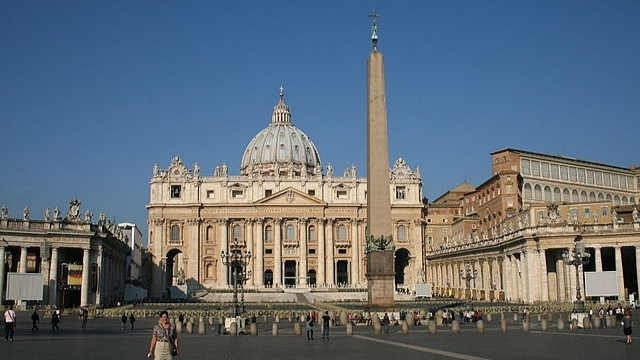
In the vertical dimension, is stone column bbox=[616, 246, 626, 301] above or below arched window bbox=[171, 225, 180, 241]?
below

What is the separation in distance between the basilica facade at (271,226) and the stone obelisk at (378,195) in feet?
184


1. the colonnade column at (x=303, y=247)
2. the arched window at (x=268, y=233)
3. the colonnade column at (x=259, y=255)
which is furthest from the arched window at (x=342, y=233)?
the colonnade column at (x=259, y=255)

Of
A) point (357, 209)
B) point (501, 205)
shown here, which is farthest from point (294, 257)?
point (501, 205)

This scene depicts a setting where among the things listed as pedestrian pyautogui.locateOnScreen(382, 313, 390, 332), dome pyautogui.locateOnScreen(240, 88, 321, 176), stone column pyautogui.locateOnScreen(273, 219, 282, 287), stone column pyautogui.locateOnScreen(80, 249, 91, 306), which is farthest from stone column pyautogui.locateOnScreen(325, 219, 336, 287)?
pedestrian pyautogui.locateOnScreen(382, 313, 390, 332)

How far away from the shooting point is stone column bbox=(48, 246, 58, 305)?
48.0 meters

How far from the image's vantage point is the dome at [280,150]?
385 feet

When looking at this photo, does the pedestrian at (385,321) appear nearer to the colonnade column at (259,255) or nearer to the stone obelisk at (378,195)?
the stone obelisk at (378,195)

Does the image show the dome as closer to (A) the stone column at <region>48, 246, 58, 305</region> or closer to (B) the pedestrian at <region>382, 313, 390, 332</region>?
(A) the stone column at <region>48, 246, 58, 305</region>

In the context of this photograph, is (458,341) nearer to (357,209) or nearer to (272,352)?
(272,352)

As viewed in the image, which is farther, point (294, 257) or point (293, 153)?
point (293, 153)

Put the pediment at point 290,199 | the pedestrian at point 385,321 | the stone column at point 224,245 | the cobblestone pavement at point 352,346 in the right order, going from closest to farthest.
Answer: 1. the cobblestone pavement at point 352,346
2. the pedestrian at point 385,321
3. the stone column at point 224,245
4. the pediment at point 290,199

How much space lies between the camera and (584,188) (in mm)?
77500

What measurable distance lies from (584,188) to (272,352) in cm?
6471

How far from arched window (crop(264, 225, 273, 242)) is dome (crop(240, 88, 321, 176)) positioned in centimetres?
2468
